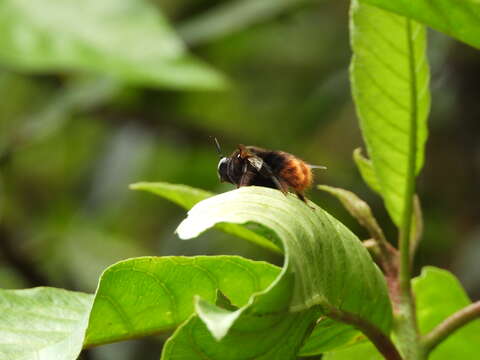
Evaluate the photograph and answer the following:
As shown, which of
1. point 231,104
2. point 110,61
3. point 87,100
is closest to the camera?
point 110,61

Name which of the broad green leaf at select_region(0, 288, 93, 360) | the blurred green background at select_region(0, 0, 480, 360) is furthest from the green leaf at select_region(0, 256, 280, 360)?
the blurred green background at select_region(0, 0, 480, 360)

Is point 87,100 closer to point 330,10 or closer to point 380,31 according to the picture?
point 330,10

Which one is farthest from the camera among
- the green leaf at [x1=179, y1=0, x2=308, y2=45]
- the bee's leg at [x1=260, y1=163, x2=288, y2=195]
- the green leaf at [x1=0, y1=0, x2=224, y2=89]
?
the green leaf at [x1=179, y1=0, x2=308, y2=45]

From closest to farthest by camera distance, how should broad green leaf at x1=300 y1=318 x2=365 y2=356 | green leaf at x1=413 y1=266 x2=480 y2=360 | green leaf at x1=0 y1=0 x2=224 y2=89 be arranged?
broad green leaf at x1=300 y1=318 x2=365 y2=356
green leaf at x1=413 y1=266 x2=480 y2=360
green leaf at x1=0 y1=0 x2=224 y2=89

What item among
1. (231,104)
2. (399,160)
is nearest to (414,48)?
Result: (399,160)

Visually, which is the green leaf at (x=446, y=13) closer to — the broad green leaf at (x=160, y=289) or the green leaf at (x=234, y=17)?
the broad green leaf at (x=160, y=289)

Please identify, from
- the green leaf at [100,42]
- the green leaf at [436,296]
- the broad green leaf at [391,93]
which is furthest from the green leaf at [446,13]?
the green leaf at [100,42]

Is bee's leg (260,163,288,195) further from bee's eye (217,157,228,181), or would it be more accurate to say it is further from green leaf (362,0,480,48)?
green leaf (362,0,480,48)
